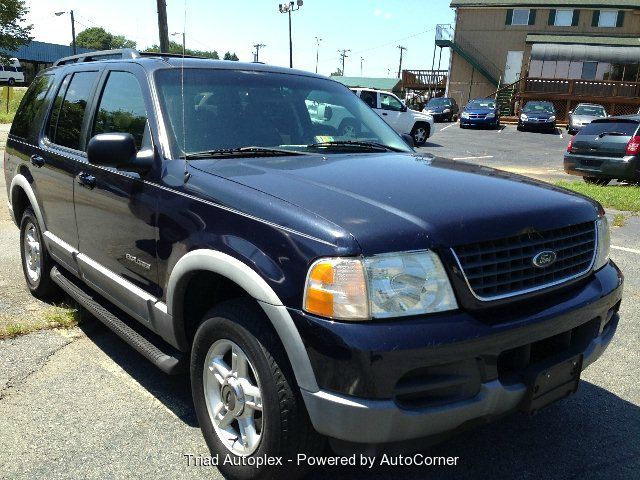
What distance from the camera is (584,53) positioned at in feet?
123

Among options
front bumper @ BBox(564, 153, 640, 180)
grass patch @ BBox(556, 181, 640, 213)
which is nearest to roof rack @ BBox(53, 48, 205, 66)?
grass patch @ BBox(556, 181, 640, 213)

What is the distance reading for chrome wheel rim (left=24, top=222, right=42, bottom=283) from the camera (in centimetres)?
456

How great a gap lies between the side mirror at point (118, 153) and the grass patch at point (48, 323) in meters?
1.79

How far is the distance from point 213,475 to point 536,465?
1.48 meters

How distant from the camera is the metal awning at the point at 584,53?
36.6m

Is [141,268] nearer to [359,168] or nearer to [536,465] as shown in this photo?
[359,168]

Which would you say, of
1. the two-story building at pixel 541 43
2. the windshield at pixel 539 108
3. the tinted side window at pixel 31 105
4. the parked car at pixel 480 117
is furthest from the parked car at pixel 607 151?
the two-story building at pixel 541 43

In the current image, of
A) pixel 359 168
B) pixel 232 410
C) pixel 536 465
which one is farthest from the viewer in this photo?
pixel 359 168

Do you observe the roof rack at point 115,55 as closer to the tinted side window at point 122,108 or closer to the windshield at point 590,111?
the tinted side window at point 122,108

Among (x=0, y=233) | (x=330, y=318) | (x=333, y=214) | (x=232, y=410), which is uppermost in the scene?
(x=333, y=214)

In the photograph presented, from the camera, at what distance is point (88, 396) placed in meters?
3.18

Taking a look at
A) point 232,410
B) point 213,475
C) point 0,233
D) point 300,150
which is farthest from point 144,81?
point 0,233

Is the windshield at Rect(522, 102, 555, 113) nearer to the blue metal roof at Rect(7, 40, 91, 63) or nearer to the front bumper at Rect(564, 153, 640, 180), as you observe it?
the front bumper at Rect(564, 153, 640, 180)

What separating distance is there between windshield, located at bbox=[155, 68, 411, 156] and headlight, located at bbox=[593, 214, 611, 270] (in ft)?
4.39
